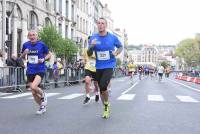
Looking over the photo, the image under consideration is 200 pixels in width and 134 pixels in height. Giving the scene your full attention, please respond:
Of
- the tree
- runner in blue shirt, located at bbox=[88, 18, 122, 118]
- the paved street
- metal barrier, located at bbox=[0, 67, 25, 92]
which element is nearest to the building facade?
the tree

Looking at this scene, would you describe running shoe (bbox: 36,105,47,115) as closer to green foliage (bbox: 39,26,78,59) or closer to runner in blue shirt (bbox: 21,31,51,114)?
runner in blue shirt (bbox: 21,31,51,114)

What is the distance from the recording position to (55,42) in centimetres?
3694

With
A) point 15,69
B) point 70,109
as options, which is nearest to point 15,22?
point 15,69

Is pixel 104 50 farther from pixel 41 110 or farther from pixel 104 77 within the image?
pixel 41 110

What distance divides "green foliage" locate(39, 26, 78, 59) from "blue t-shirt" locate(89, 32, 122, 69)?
26918 millimetres

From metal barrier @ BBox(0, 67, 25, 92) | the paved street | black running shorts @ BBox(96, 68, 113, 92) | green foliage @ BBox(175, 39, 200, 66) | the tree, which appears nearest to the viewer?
the paved street

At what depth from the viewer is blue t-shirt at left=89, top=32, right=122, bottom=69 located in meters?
9.52

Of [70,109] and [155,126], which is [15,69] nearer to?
[70,109]

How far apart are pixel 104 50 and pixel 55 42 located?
27.7m

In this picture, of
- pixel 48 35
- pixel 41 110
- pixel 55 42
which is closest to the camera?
pixel 41 110

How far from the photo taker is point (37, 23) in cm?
4138

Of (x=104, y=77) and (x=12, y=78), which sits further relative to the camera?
(x=12, y=78)

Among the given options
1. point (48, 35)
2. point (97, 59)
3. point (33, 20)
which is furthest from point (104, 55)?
point (33, 20)

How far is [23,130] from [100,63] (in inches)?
103
